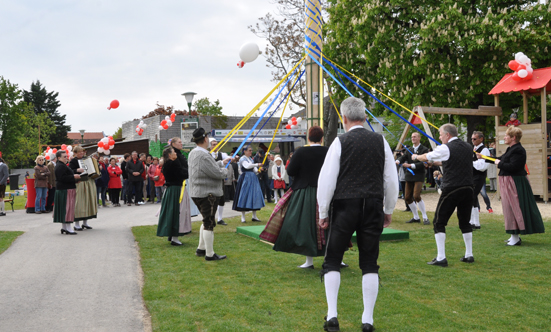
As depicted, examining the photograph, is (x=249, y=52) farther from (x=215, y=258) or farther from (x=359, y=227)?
(x=359, y=227)

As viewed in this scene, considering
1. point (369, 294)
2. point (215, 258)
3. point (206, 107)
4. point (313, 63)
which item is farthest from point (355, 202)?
point (206, 107)

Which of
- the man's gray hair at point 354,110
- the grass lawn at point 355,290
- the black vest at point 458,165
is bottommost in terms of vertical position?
Result: the grass lawn at point 355,290

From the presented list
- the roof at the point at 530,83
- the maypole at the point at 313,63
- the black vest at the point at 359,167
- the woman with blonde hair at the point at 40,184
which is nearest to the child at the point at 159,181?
the woman with blonde hair at the point at 40,184

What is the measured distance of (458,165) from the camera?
20.4 feet

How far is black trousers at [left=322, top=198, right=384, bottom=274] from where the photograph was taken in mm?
3809

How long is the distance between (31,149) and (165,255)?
188ft

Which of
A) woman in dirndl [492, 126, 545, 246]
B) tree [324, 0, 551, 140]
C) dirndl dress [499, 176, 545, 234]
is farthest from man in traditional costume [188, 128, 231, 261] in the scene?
tree [324, 0, 551, 140]

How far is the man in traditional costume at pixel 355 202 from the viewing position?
3.80m

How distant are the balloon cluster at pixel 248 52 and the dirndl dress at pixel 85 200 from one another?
177 inches

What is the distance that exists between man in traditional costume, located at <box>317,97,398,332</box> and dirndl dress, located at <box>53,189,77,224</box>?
7652 mm

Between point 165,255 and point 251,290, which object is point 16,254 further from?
point 251,290

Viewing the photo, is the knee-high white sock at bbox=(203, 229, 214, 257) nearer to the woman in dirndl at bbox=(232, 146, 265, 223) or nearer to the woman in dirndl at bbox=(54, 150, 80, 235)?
the woman in dirndl at bbox=(232, 146, 265, 223)

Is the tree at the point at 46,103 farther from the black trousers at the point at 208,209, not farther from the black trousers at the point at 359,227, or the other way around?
the black trousers at the point at 359,227

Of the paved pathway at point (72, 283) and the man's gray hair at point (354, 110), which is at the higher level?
the man's gray hair at point (354, 110)
